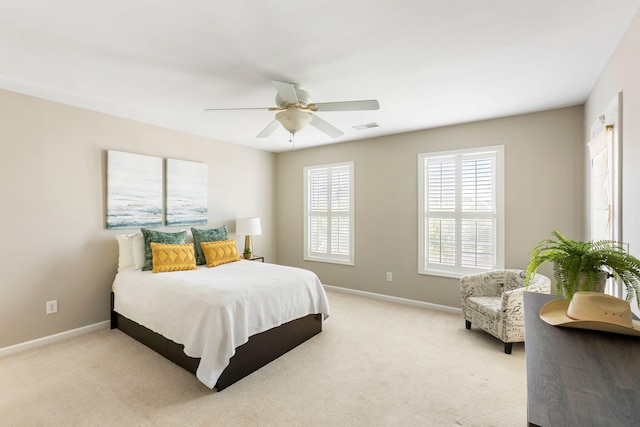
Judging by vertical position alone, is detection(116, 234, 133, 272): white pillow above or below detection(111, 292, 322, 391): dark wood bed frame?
above

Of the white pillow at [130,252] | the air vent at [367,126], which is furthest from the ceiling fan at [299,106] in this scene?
the white pillow at [130,252]

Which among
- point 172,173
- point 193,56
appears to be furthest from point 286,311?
point 172,173

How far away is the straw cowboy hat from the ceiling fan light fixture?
2197 millimetres

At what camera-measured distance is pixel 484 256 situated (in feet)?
12.5

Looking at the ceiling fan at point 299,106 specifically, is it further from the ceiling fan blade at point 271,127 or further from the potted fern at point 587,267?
the potted fern at point 587,267

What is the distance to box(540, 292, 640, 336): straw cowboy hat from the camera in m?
1.20

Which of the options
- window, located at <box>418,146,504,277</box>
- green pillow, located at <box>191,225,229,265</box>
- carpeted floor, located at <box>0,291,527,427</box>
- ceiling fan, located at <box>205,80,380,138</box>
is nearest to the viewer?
carpeted floor, located at <box>0,291,527,427</box>

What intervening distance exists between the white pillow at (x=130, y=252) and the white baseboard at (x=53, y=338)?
703 millimetres

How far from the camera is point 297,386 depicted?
7.71ft

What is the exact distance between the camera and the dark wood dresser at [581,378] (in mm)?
743

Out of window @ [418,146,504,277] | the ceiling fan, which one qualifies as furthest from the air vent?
the ceiling fan

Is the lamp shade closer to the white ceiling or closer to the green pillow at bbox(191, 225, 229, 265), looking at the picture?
the green pillow at bbox(191, 225, 229, 265)

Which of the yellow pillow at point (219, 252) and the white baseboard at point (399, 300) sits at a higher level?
the yellow pillow at point (219, 252)

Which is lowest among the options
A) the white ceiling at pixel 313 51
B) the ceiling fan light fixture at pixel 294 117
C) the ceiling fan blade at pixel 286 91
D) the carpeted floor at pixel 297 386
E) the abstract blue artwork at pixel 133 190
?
the carpeted floor at pixel 297 386
